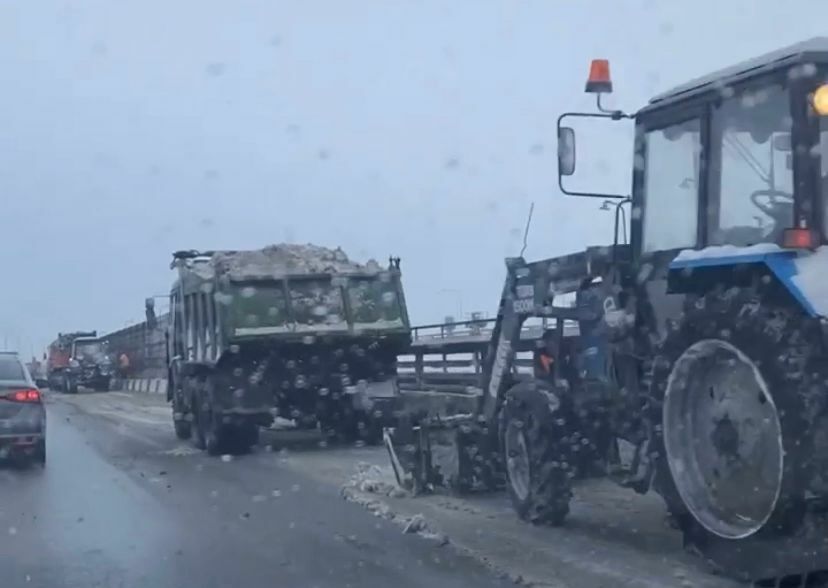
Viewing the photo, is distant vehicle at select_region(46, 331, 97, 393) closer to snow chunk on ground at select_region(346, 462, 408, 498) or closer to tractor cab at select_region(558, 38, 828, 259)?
snow chunk on ground at select_region(346, 462, 408, 498)

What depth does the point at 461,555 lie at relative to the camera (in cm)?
951

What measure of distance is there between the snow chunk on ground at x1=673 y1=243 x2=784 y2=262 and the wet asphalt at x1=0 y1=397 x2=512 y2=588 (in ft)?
7.49

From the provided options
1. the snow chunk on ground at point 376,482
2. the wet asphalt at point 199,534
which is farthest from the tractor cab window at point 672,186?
the snow chunk on ground at point 376,482

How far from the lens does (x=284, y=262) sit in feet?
61.9

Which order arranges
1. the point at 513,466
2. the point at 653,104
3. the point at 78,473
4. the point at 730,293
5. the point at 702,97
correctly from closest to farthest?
the point at 730,293
the point at 702,97
the point at 653,104
the point at 513,466
the point at 78,473

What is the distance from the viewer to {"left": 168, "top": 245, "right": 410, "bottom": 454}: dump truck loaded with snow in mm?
18219

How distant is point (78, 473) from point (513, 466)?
23.0 feet

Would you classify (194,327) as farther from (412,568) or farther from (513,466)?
(412,568)

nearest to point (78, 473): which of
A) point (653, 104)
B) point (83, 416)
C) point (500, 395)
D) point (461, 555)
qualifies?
point (500, 395)

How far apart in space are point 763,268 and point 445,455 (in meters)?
5.52

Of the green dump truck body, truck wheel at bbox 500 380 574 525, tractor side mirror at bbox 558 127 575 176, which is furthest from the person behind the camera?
the green dump truck body

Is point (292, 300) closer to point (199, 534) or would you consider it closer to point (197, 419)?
point (197, 419)

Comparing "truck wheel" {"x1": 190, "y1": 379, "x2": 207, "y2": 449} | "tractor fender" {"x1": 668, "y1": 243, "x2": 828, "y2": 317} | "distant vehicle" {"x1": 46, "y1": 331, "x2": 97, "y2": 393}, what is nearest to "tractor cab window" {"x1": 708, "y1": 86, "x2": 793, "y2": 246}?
"tractor fender" {"x1": 668, "y1": 243, "x2": 828, "y2": 317}

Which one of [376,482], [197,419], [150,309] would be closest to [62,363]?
[150,309]
